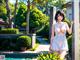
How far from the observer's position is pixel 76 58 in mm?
5641

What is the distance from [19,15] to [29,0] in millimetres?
8092

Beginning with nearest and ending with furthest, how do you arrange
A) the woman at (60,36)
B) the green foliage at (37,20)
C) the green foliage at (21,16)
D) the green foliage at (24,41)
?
the woman at (60,36) < the green foliage at (24,41) < the green foliage at (37,20) < the green foliage at (21,16)

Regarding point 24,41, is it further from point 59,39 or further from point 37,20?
point 59,39

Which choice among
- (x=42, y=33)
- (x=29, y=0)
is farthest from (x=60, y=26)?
(x=42, y=33)

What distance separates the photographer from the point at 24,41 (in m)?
18.2

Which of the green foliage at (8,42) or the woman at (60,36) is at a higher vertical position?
the woman at (60,36)

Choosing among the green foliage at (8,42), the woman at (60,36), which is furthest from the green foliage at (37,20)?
the woman at (60,36)

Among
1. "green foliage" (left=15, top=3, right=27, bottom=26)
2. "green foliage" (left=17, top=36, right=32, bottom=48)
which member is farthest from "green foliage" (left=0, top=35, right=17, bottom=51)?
"green foliage" (left=15, top=3, right=27, bottom=26)

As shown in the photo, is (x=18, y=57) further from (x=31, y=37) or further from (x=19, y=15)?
(x=19, y=15)

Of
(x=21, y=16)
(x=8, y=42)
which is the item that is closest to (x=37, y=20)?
(x=21, y=16)

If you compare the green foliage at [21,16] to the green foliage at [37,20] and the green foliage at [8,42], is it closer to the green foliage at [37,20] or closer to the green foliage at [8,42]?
the green foliage at [37,20]

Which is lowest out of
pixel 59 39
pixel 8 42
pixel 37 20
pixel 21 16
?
pixel 8 42

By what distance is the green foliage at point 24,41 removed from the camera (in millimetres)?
18219

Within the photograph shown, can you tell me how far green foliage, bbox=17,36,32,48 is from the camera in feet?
59.8
